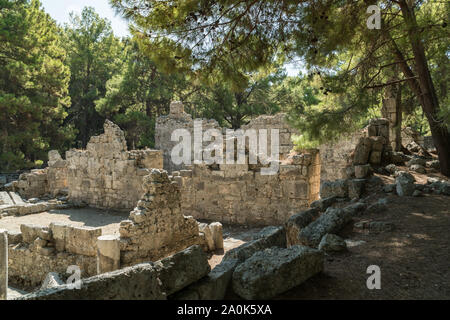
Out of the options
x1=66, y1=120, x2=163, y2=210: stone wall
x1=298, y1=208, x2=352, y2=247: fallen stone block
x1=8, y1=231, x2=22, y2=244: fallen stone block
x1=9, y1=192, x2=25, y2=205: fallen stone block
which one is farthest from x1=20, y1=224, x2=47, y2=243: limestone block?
x1=298, y1=208, x2=352, y2=247: fallen stone block

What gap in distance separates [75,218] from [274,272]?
970 centimetres

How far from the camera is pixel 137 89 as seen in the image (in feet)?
73.7

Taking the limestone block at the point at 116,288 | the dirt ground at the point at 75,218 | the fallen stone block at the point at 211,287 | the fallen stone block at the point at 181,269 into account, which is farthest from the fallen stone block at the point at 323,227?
the dirt ground at the point at 75,218

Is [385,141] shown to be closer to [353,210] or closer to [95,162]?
[353,210]

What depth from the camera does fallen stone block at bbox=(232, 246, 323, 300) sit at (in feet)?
8.60

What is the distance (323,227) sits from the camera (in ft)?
14.9

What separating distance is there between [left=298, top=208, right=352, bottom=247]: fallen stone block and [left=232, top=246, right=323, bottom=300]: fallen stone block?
49.7 inches

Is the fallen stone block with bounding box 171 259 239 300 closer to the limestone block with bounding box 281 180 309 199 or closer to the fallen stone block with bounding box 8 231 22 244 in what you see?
the limestone block with bounding box 281 180 309 199

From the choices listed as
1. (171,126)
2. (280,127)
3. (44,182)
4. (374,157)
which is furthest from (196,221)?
(171,126)

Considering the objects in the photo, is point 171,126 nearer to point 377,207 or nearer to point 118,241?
point 118,241

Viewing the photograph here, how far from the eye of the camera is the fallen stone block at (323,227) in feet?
14.3

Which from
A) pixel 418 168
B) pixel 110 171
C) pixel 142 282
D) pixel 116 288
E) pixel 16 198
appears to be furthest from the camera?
pixel 16 198
